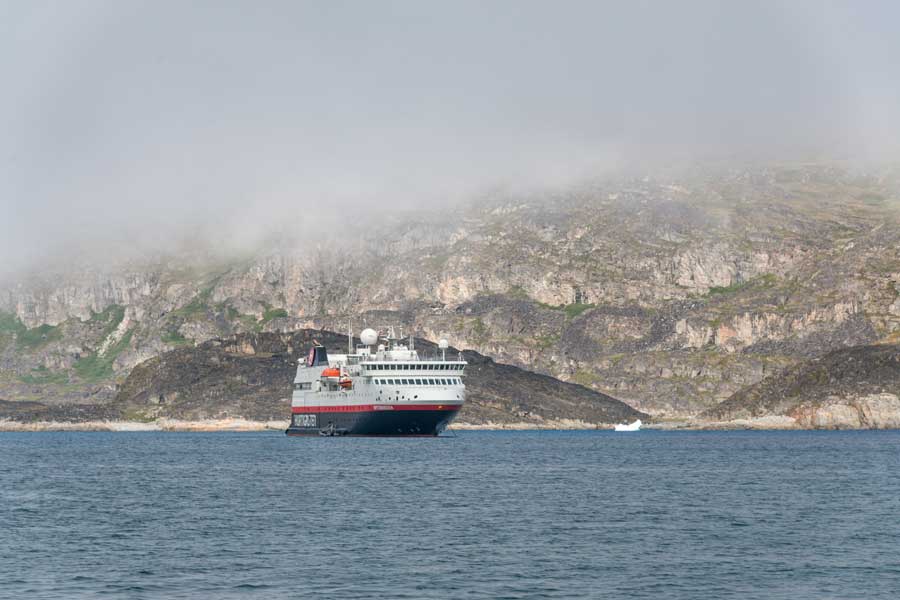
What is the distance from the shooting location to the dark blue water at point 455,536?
77.0 m

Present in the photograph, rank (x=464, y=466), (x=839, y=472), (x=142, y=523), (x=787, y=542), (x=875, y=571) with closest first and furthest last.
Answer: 1. (x=875, y=571)
2. (x=787, y=542)
3. (x=142, y=523)
4. (x=839, y=472)
5. (x=464, y=466)

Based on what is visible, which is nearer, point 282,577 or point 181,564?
point 282,577

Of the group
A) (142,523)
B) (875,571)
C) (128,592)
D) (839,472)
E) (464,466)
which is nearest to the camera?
(128,592)

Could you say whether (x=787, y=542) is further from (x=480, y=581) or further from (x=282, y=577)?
(x=282, y=577)

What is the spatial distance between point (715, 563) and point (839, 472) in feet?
281

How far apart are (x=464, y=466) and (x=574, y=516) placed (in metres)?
69.9

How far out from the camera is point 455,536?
319 feet

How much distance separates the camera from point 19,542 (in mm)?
95875

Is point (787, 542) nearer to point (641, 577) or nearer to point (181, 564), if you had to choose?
point (641, 577)

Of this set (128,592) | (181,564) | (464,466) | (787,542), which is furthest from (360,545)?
(464,466)

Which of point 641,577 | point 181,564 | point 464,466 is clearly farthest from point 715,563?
point 464,466

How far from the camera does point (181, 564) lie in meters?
85.1

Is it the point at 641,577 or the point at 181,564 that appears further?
the point at 181,564

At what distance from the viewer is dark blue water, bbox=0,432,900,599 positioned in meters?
77.0
